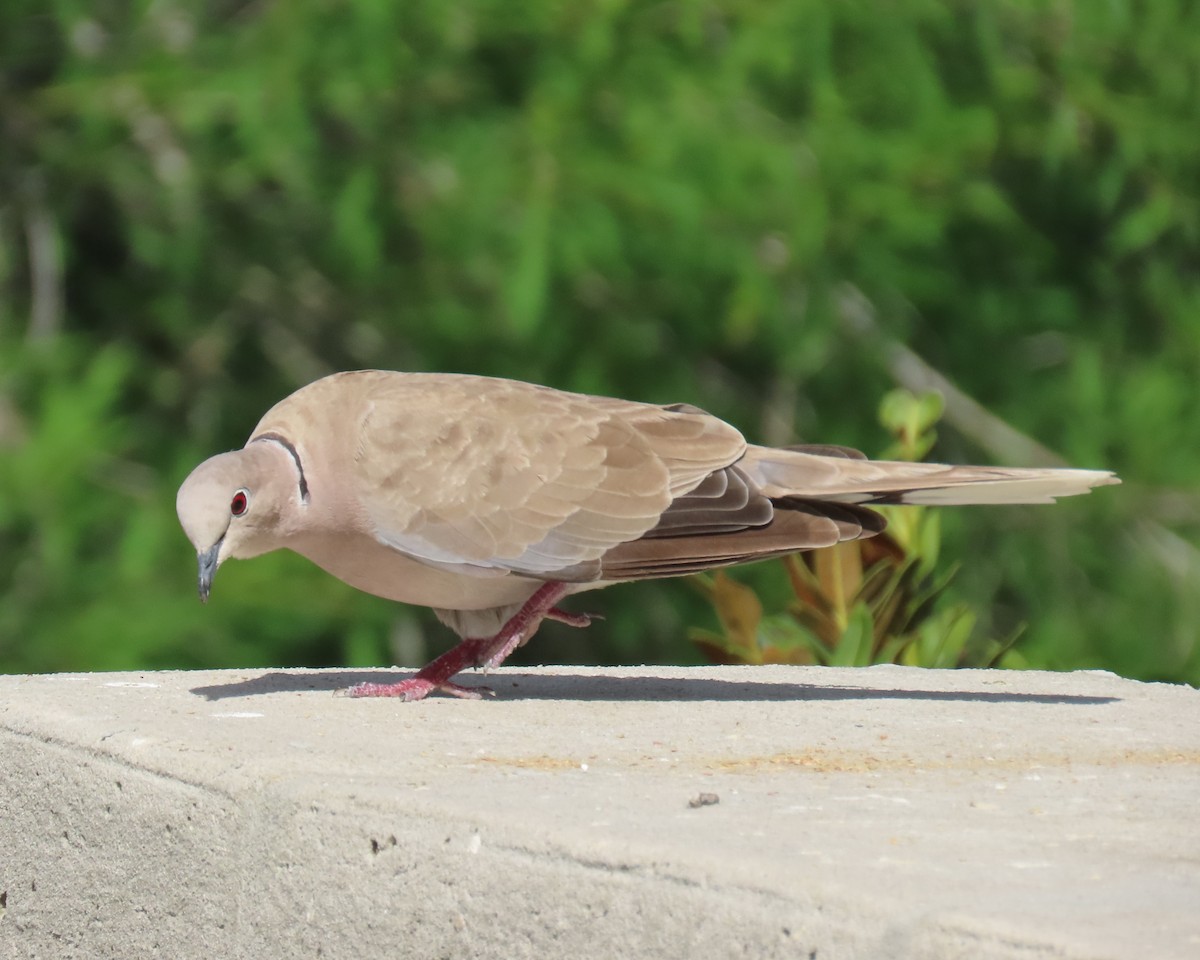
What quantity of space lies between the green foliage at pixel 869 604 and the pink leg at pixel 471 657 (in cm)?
72

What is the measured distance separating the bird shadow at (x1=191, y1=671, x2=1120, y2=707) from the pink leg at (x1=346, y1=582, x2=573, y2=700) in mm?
88

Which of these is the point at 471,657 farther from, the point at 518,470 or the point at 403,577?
the point at 518,470

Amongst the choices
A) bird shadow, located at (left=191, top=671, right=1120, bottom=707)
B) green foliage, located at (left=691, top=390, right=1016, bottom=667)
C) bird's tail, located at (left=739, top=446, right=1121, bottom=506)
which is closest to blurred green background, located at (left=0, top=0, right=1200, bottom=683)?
green foliage, located at (left=691, top=390, right=1016, bottom=667)

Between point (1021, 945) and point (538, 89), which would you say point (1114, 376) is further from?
point (1021, 945)

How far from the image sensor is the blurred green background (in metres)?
6.27

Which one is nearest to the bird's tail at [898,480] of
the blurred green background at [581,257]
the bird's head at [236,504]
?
the bird's head at [236,504]

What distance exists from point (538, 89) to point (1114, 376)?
3.11 m

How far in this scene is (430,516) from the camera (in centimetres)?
391

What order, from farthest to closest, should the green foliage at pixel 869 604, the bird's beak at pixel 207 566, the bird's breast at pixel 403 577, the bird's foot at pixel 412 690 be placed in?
the green foliage at pixel 869 604 < the bird's breast at pixel 403 577 < the bird's foot at pixel 412 690 < the bird's beak at pixel 207 566

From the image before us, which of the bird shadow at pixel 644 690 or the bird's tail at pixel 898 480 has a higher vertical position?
the bird's tail at pixel 898 480

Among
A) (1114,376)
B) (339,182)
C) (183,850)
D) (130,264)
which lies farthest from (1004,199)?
(183,850)

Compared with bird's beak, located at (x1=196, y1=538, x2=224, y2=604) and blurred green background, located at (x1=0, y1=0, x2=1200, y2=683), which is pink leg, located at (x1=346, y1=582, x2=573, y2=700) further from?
blurred green background, located at (x1=0, y1=0, x2=1200, y2=683)

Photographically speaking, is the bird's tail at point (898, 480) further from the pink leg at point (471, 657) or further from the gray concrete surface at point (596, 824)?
the pink leg at point (471, 657)

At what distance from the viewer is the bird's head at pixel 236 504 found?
3750mm
